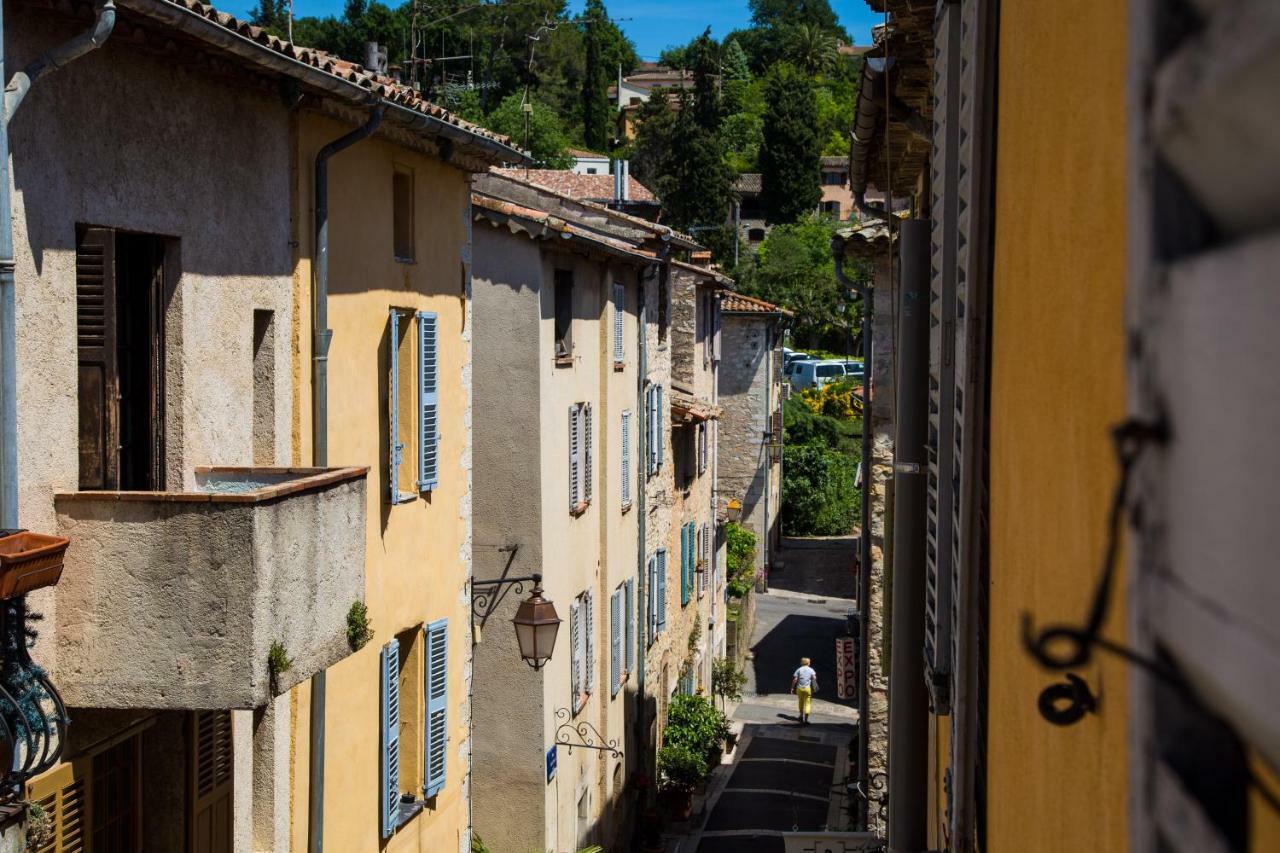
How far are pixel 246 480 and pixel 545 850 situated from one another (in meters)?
9.02

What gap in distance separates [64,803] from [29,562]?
5.23 ft

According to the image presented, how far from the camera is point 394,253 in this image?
11.3m

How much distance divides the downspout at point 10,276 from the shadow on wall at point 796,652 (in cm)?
2530

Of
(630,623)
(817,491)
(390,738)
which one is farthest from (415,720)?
(817,491)

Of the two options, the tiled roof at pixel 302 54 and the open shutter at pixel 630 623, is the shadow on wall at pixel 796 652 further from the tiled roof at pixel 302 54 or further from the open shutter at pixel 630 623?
the tiled roof at pixel 302 54

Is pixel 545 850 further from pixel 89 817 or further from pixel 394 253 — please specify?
pixel 89 817

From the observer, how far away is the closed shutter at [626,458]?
20.5 m

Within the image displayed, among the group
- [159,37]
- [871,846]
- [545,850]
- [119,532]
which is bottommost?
[545,850]

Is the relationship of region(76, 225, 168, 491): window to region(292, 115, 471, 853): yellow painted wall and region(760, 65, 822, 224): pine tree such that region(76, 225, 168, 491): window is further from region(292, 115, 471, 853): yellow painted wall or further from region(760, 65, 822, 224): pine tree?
region(760, 65, 822, 224): pine tree

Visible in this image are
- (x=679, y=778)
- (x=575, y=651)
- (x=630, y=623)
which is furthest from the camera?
(x=679, y=778)

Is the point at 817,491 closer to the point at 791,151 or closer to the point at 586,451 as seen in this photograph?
the point at 586,451

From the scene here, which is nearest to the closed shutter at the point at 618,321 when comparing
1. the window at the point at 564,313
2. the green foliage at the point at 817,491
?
the window at the point at 564,313

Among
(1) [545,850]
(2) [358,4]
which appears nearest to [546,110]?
(2) [358,4]

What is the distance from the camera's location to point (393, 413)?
1106 centimetres
